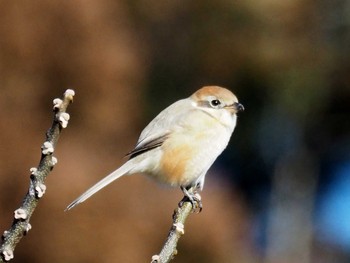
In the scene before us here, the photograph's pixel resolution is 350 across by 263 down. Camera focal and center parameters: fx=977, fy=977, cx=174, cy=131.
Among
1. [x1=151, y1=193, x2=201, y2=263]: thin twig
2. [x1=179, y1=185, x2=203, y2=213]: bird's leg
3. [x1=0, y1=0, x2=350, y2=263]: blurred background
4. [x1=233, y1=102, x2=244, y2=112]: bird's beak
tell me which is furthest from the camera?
[x1=0, y1=0, x2=350, y2=263]: blurred background

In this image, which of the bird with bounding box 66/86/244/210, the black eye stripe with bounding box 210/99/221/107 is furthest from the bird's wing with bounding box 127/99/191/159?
the black eye stripe with bounding box 210/99/221/107

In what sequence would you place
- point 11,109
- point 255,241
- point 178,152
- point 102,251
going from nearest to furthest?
point 178,152, point 102,251, point 11,109, point 255,241

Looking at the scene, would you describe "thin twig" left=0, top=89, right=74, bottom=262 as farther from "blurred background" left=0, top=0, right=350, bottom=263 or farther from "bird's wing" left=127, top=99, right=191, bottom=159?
"blurred background" left=0, top=0, right=350, bottom=263

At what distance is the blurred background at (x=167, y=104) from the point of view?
870cm

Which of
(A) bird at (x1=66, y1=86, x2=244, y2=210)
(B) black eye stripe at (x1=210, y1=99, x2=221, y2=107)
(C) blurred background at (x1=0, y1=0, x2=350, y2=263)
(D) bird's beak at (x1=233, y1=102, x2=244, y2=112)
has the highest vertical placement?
(C) blurred background at (x1=0, y1=0, x2=350, y2=263)

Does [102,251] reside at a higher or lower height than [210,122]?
higher

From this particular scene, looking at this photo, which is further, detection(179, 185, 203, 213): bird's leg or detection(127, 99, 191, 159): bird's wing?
detection(127, 99, 191, 159): bird's wing

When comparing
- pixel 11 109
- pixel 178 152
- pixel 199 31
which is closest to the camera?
pixel 178 152

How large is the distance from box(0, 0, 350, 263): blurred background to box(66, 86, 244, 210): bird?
4.57 m

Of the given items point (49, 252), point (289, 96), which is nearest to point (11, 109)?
point (49, 252)

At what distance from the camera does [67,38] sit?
1046 cm

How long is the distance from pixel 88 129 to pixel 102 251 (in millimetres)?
1663

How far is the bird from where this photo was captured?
11.6 ft

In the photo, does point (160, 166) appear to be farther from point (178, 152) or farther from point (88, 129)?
point (88, 129)
